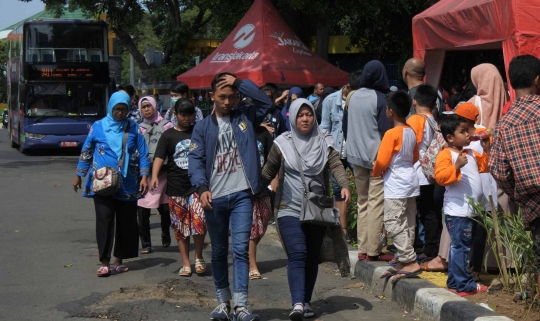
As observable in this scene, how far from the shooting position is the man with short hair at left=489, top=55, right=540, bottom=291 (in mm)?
4609

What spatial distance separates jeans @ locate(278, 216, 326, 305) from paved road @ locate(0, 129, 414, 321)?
0.47 metres

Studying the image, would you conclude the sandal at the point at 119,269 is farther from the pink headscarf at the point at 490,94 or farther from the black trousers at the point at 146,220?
the pink headscarf at the point at 490,94

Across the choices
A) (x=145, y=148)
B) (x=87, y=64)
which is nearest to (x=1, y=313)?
(x=145, y=148)

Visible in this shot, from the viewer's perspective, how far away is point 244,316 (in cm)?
584

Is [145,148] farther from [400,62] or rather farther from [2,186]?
[400,62]

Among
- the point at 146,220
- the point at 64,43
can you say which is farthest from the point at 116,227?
the point at 64,43

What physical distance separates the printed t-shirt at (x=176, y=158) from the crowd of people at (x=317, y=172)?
0.01 metres

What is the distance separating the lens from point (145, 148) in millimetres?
8312

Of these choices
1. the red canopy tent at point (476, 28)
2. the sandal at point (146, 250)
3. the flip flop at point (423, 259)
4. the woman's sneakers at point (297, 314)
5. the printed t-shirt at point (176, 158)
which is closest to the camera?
the woman's sneakers at point (297, 314)

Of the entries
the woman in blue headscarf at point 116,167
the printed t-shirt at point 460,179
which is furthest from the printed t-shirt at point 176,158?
the printed t-shirt at point 460,179

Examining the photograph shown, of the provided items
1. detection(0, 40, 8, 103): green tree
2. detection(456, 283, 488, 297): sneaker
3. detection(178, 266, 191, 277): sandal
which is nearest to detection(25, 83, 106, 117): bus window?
detection(178, 266, 191, 277): sandal

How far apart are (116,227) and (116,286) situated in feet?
2.79

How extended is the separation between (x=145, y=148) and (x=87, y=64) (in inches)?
679

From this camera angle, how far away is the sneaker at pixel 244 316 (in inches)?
229
